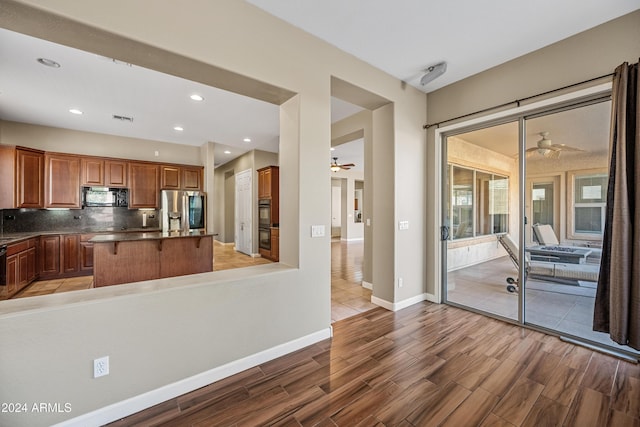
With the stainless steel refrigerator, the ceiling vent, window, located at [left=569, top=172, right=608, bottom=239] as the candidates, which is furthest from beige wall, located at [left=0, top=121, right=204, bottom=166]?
window, located at [left=569, top=172, right=608, bottom=239]

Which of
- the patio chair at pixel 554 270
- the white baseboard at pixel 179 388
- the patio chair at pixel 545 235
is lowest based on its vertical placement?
the white baseboard at pixel 179 388

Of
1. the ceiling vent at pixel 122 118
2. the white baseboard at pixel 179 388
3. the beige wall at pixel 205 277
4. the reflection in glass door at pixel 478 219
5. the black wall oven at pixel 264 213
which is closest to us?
the beige wall at pixel 205 277

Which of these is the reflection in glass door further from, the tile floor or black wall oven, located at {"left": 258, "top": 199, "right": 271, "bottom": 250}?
black wall oven, located at {"left": 258, "top": 199, "right": 271, "bottom": 250}

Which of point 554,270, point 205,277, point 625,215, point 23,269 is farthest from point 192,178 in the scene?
point 625,215

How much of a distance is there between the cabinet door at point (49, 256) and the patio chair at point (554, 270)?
7739 millimetres

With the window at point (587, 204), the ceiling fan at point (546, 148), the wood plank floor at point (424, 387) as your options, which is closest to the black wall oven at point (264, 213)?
the wood plank floor at point (424, 387)

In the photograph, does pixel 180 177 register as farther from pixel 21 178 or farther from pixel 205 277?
pixel 205 277

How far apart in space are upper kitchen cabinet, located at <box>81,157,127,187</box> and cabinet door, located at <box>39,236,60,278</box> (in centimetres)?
130

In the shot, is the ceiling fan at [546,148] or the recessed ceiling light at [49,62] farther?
the recessed ceiling light at [49,62]

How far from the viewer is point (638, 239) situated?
216cm

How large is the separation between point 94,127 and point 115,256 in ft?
10.8

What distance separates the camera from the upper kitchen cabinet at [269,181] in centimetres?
665

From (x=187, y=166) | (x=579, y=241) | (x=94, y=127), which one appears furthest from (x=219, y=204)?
(x=579, y=241)

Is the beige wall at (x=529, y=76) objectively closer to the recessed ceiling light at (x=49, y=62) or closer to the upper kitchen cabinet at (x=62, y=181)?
the recessed ceiling light at (x=49, y=62)
